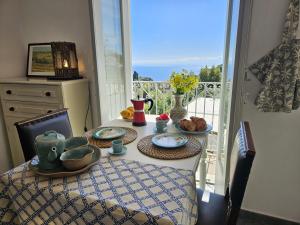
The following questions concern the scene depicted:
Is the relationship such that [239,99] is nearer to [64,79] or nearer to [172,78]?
[172,78]

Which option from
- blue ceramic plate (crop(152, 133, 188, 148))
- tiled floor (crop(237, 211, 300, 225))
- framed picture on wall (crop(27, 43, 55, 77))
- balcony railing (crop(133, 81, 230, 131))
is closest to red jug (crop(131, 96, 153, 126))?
blue ceramic plate (crop(152, 133, 188, 148))

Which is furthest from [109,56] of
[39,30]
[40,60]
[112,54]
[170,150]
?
[170,150]

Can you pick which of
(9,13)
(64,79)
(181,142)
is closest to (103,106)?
(64,79)

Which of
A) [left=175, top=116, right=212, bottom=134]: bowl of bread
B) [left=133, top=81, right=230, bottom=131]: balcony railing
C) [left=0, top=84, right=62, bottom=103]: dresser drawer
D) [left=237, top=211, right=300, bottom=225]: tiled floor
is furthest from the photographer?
[left=133, top=81, right=230, bottom=131]: balcony railing

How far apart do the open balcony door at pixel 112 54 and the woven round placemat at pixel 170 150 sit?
0.97 meters

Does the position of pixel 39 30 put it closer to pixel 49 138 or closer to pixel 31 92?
pixel 31 92

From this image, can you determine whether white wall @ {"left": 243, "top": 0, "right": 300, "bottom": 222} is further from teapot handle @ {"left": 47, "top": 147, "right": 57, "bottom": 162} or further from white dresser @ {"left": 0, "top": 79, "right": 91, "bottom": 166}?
white dresser @ {"left": 0, "top": 79, "right": 91, "bottom": 166}

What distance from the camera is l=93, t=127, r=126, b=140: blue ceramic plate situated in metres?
1.24

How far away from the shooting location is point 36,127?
121 cm

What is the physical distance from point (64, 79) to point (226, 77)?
1.44m

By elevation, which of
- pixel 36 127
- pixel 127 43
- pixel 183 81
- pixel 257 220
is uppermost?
pixel 127 43

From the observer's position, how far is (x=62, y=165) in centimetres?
88

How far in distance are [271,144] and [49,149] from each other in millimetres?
1509

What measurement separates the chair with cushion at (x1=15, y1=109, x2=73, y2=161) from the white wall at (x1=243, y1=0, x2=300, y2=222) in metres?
1.32
